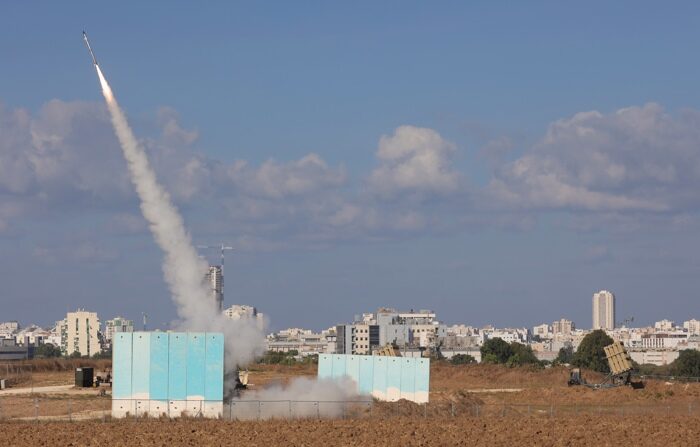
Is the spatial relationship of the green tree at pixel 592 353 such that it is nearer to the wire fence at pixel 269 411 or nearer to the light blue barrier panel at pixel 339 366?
the wire fence at pixel 269 411

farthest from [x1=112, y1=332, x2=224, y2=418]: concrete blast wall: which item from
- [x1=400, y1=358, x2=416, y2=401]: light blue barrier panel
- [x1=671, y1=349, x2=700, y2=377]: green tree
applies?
[x1=671, y1=349, x2=700, y2=377]: green tree

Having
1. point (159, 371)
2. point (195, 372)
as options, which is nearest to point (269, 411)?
point (195, 372)

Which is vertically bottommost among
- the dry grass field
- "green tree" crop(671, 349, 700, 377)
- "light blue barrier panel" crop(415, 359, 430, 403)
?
"green tree" crop(671, 349, 700, 377)

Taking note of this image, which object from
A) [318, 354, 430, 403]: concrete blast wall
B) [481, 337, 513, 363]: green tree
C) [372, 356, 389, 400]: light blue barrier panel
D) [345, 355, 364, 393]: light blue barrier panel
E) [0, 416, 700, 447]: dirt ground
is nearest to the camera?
[0, 416, 700, 447]: dirt ground

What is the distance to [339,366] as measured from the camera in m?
67.4

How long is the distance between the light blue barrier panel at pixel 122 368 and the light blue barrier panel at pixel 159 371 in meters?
1.08

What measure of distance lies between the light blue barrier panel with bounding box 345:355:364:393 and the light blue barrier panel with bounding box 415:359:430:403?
10.6ft

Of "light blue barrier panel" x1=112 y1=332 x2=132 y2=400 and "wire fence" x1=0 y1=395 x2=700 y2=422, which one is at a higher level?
"light blue barrier panel" x1=112 y1=332 x2=132 y2=400

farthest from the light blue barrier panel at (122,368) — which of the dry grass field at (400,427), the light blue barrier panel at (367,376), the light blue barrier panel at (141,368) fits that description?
the light blue barrier panel at (367,376)

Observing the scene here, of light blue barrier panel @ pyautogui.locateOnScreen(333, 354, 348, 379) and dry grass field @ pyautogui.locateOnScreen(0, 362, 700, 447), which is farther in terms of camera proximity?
light blue barrier panel @ pyautogui.locateOnScreen(333, 354, 348, 379)

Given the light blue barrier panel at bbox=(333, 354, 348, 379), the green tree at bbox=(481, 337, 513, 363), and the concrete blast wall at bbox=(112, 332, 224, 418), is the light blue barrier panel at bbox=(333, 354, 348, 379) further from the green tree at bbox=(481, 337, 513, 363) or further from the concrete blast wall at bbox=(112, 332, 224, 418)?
the green tree at bbox=(481, 337, 513, 363)

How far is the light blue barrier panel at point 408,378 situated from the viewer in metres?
65.1

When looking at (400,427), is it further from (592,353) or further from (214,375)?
(592,353)

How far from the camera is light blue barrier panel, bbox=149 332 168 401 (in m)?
58.1
